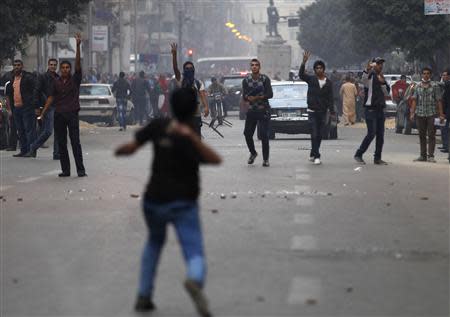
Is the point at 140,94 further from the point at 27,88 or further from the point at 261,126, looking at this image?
the point at 261,126

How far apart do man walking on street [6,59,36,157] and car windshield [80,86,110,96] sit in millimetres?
19630

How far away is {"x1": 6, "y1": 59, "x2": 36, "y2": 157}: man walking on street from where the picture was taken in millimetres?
24562

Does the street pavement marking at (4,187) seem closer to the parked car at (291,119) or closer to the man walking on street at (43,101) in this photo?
the man walking on street at (43,101)

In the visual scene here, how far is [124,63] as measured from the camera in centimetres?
10131

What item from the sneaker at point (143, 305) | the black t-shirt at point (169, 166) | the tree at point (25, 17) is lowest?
the sneaker at point (143, 305)

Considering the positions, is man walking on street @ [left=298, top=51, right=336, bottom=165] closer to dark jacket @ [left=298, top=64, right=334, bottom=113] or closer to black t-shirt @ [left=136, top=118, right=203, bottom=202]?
dark jacket @ [left=298, top=64, right=334, bottom=113]

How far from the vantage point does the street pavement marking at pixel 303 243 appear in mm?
11055

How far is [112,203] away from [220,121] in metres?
27.1

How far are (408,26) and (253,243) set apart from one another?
36.3 metres

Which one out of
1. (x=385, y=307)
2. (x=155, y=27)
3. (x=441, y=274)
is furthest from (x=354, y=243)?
(x=155, y=27)

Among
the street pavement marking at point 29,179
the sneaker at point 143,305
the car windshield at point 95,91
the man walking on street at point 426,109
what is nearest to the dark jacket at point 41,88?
the street pavement marking at point 29,179

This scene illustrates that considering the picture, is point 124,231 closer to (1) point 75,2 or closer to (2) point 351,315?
(2) point 351,315

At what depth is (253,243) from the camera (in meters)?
11.3

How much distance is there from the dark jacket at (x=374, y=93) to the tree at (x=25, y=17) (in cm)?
1368
